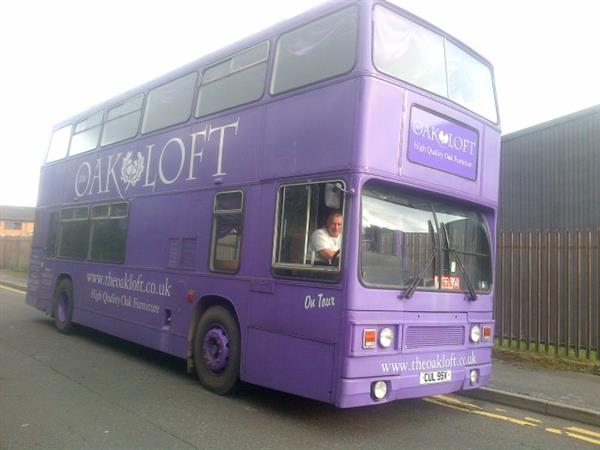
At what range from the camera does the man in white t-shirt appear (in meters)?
5.29

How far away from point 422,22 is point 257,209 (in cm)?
271

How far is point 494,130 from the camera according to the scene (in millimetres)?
6785

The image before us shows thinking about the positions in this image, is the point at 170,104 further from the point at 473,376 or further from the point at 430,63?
the point at 473,376

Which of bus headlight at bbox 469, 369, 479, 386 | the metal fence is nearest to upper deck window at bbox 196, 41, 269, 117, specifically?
bus headlight at bbox 469, 369, 479, 386

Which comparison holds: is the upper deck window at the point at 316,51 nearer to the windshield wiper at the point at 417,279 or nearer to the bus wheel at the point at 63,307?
the windshield wiper at the point at 417,279

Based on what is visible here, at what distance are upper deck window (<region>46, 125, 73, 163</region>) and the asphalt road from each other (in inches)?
209

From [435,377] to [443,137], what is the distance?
2.48 meters

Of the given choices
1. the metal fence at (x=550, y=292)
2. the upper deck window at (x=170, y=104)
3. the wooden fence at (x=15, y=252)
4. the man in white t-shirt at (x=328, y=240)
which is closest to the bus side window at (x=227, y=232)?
the man in white t-shirt at (x=328, y=240)

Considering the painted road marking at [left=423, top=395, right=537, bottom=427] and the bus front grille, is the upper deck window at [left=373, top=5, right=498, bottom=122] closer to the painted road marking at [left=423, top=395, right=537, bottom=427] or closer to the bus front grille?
the bus front grille

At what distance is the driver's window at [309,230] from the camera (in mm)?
5312

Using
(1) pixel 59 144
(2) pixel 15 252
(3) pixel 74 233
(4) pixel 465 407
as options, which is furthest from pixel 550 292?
(2) pixel 15 252

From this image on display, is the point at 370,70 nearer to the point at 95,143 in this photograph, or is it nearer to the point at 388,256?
the point at 388,256

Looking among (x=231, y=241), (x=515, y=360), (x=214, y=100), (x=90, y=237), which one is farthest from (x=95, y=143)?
(x=515, y=360)

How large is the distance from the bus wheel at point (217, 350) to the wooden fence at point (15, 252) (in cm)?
2897
